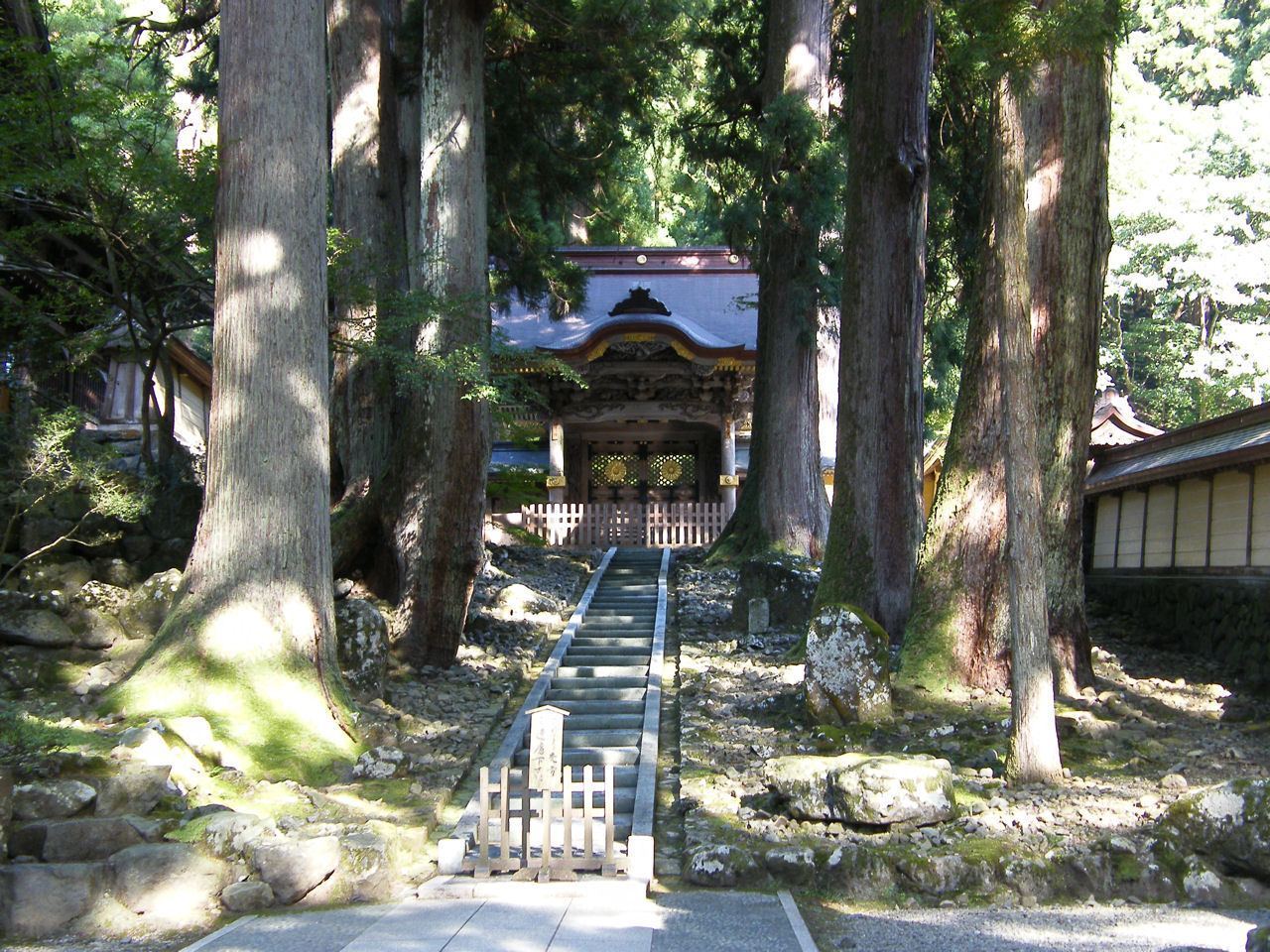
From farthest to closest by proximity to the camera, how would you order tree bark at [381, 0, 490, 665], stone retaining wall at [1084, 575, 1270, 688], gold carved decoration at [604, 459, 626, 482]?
gold carved decoration at [604, 459, 626, 482] → tree bark at [381, 0, 490, 665] → stone retaining wall at [1084, 575, 1270, 688]

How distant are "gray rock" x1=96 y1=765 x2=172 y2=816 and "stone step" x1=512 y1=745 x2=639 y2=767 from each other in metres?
3.05

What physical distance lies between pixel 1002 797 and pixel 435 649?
605cm

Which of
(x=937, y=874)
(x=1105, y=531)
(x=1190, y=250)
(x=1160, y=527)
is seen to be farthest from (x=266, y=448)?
(x=1190, y=250)

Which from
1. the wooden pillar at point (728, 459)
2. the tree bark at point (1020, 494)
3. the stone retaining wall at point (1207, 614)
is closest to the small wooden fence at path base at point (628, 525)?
the wooden pillar at point (728, 459)

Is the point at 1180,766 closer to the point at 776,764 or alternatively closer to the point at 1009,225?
the point at 776,764

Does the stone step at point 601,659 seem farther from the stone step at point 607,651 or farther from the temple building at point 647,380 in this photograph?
the temple building at point 647,380

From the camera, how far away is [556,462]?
19.5 meters

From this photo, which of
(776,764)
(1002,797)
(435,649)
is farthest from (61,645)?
(1002,797)

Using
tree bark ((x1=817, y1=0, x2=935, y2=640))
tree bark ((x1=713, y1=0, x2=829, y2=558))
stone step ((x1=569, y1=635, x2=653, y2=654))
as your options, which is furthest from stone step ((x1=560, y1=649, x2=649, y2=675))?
tree bark ((x1=713, y1=0, x2=829, y2=558))

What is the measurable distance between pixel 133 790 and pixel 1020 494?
544cm

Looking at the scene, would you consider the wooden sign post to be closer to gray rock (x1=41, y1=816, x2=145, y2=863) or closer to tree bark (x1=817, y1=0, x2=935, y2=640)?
gray rock (x1=41, y1=816, x2=145, y2=863)

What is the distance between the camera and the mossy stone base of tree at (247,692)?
704 centimetres

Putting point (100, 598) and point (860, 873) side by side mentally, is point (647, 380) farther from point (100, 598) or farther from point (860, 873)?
point (860, 873)

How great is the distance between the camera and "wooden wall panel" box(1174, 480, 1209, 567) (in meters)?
10.3
